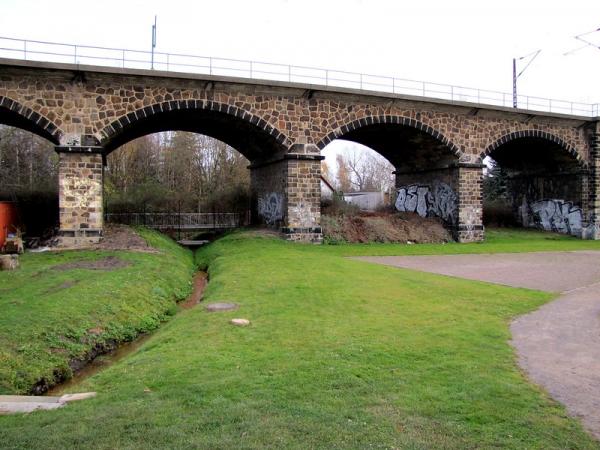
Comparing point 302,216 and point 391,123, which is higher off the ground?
point 391,123

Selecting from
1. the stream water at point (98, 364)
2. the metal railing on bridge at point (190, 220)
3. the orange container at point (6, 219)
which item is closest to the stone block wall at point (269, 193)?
the metal railing on bridge at point (190, 220)

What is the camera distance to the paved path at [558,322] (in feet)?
17.5

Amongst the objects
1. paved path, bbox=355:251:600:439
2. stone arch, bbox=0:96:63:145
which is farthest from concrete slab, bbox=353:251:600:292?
stone arch, bbox=0:96:63:145

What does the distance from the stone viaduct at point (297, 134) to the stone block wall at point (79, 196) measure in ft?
0.12

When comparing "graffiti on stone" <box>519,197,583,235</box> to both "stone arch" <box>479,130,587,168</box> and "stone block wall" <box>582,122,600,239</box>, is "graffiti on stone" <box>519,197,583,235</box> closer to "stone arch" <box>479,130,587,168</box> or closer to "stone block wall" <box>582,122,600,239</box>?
"stone block wall" <box>582,122,600,239</box>

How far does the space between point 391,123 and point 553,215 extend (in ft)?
46.1

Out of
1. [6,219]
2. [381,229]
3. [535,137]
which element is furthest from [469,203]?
[6,219]

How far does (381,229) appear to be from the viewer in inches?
971

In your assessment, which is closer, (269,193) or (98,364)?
(98,364)

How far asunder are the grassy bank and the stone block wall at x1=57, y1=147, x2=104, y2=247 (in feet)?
9.68

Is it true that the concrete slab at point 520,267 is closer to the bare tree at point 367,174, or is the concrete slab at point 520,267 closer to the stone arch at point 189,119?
the stone arch at point 189,119

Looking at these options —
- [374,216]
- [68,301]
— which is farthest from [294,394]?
[374,216]

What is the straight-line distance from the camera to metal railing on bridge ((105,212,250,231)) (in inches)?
1117

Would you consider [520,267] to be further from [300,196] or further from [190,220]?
[190,220]
